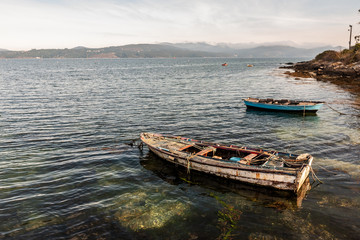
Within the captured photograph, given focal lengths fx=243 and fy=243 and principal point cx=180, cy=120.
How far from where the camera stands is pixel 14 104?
129 ft

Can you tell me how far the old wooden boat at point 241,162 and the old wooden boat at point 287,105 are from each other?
19022mm

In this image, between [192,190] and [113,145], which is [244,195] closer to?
[192,190]

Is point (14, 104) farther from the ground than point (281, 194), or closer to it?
farther from the ground

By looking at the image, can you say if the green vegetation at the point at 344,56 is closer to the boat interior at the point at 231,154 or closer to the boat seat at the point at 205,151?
the boat interior at the point at 231,154

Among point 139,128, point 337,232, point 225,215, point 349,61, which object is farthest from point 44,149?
point 349,61

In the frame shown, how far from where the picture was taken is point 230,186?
15758 mm

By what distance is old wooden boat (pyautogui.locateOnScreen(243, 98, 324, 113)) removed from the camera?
33.7 metres

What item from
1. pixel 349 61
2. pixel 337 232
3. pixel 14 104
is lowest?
pixel 337 232

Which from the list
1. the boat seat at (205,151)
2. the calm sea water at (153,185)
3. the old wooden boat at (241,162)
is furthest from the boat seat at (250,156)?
the boat seat at (205,151)

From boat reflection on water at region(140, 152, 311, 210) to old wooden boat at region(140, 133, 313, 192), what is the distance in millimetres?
353

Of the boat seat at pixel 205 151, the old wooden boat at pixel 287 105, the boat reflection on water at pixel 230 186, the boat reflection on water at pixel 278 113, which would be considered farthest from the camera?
the boat reflection on water at pixel 278 113

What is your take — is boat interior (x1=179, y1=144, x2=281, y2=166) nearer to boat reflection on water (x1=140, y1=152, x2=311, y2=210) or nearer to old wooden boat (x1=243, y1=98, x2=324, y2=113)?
boat reflection on water (x1=140, y1=152, x2=311, y2=210)

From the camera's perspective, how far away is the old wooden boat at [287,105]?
33656 mm

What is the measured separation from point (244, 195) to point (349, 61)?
89.2 meters
